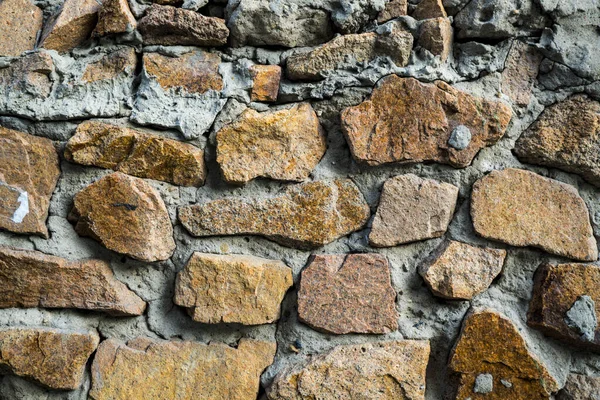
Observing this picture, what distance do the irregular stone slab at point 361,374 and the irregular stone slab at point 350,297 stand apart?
4 centimetres

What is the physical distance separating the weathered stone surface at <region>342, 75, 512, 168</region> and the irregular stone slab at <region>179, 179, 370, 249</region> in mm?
93

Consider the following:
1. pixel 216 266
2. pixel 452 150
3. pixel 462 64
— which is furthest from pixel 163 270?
pixel 462 64

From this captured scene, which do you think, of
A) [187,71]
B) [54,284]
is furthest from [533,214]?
[54,284]

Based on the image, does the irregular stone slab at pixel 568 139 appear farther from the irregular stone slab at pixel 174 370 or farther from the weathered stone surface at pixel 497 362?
the irregular stone slab at pixel 174 370

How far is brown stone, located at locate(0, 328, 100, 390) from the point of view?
1.00 m

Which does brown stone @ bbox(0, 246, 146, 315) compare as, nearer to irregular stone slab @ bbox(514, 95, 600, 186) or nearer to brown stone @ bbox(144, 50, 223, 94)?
brown stone @ bbox(144, 50, 223, 94)

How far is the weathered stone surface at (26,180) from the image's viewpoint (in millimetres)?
1041

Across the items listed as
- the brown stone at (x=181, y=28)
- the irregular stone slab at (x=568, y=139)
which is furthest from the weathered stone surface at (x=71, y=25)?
the irregular stone slab at (x=568, y=139)

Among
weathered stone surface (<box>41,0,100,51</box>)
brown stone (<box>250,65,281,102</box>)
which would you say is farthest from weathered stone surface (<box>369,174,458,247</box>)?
weathered stone surface (<box>41,0,100,51</box>)

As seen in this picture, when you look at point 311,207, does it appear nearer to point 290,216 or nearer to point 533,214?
point 290,216

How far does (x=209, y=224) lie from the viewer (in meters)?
1.06

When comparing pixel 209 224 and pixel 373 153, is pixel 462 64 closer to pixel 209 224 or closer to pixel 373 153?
pixel 373 153

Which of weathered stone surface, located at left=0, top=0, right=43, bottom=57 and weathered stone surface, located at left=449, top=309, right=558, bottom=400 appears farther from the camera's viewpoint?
weathered stone surface, located at left=0, top=0, right=43, bottom=57

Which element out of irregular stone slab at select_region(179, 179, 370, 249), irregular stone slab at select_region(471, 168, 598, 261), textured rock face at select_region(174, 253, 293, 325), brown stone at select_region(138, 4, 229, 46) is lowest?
textured rock face at select_region(174, 253, 293, 325)
